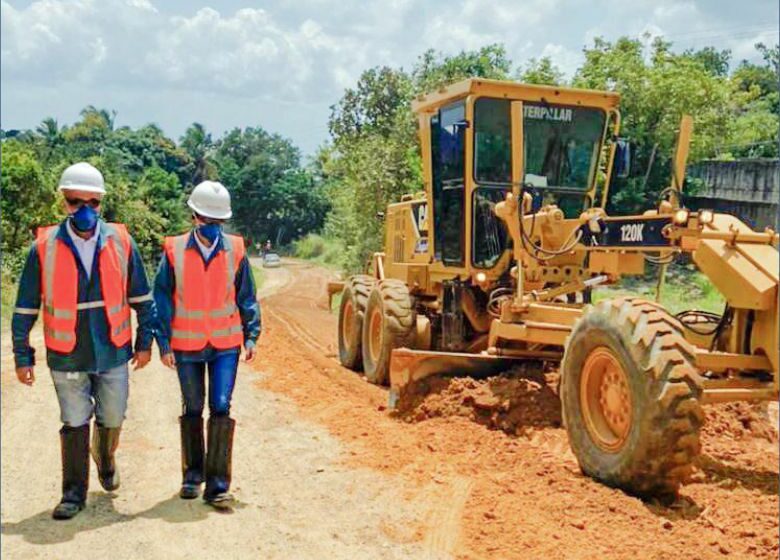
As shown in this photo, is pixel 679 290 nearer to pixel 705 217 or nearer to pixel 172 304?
pixel 705 217

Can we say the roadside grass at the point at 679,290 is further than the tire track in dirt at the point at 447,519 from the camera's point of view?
Yes

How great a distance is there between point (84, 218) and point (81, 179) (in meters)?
0.17

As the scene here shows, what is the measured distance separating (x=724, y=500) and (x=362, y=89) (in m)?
8.43

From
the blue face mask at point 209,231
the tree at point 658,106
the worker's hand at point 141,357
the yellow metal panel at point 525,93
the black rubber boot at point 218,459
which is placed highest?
the tree at point 658,106

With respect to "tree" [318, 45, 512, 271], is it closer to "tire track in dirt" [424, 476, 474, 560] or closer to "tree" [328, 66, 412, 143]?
"tree" [328, 66, 412, 143]

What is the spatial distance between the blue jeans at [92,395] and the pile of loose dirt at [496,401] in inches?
132

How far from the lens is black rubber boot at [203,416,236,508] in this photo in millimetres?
4398

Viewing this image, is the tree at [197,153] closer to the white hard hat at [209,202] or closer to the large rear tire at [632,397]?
the white hard hat at [209,202]

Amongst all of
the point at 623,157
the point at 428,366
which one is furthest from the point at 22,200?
the point at 623,157

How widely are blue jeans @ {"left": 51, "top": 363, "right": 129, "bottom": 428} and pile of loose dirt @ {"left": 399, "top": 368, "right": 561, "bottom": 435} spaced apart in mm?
3362

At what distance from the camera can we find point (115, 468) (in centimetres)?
446

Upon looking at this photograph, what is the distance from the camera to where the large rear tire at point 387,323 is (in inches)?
348

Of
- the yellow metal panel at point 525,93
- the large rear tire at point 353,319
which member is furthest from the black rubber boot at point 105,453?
the large rear tire at point 353,319

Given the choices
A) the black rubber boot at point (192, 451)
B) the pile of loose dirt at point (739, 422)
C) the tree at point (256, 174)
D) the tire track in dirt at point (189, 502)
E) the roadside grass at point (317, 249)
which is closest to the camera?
the tire track in dirt at point (189, 502)
